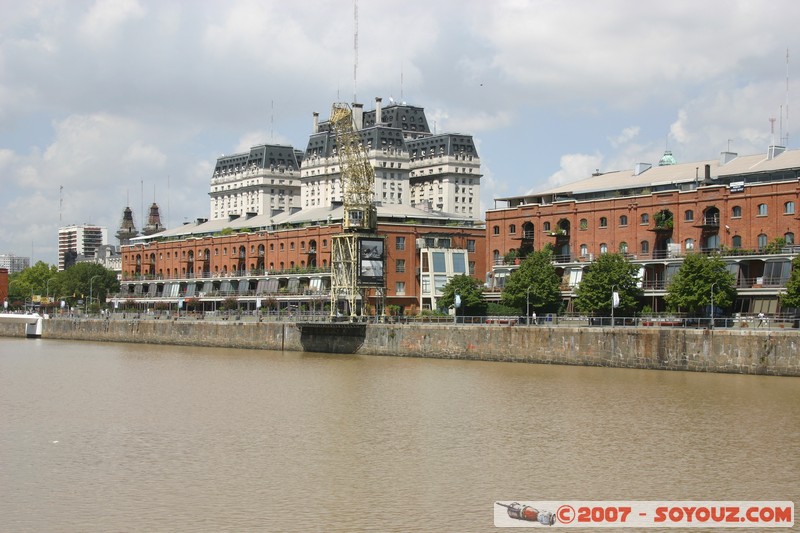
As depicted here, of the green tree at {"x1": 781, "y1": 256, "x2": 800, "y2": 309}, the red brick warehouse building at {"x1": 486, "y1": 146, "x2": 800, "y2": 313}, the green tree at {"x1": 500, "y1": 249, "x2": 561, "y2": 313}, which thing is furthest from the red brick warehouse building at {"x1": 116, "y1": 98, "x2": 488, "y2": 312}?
the green tree at {"x1": 781, "y1": 256, "x2": 800, "y2": 309}

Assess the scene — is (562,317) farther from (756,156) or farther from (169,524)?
(169,524)

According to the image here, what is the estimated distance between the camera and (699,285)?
83812 millimetres

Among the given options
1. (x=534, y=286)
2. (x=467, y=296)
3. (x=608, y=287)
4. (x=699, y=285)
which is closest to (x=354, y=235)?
(x=467, y=296)

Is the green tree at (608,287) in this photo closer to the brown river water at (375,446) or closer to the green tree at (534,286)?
the green tree at (534,286)

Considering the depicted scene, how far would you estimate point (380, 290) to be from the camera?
11250 centimetres

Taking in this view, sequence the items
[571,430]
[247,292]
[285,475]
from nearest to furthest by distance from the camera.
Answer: [285,475] → [571,430] → [247,292]

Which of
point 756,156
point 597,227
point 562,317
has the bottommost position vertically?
point 562,317

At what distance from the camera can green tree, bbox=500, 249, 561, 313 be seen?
9775 centimetres

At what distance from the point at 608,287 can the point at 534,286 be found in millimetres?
9012

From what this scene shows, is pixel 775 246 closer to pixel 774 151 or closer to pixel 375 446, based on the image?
pixel 774 151

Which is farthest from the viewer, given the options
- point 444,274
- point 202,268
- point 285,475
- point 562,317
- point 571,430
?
point 202,268

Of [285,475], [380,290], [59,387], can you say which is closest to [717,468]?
[285,475]

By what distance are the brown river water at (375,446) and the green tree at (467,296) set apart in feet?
106

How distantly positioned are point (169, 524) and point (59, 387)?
134 ft
